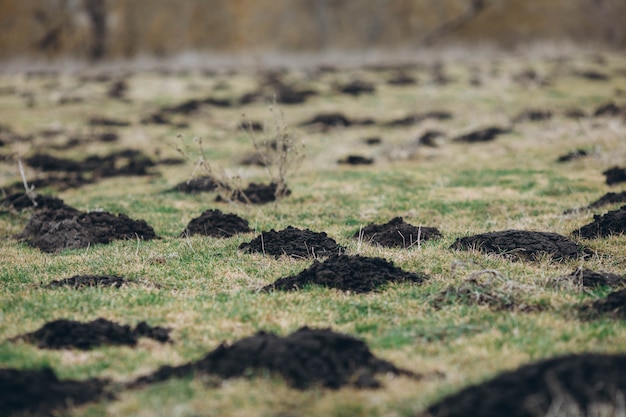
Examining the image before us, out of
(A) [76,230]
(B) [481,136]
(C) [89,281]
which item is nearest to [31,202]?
(A) [76,230]

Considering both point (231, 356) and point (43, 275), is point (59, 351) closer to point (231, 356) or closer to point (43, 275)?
point (231, 356)

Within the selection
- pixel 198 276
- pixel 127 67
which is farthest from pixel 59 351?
pixel 127 67

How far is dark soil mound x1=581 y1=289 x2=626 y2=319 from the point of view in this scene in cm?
666

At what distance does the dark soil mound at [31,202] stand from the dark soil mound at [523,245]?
7.58m

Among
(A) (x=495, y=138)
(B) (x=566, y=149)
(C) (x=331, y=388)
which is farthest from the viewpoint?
(A) (x=495, y=138)

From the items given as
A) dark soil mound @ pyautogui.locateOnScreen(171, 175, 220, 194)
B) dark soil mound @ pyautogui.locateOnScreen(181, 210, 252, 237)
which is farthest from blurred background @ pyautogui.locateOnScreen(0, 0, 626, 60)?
dark soil mound @ pyautogui.locateOnScreen(181, 210, 252, 237)

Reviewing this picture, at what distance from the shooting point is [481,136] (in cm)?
1972

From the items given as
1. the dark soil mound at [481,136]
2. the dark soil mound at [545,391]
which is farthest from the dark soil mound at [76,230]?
the dark soil mound at [481,136]

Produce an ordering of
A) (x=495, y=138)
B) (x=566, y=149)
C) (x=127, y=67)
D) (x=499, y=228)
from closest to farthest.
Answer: (x=499, y=228)
(x=566, y=149)
(x=495, y=138)
(x=127, y=67)

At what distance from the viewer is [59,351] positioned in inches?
243

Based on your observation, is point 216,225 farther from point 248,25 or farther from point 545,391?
point 248,25

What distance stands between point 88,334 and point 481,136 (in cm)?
1552

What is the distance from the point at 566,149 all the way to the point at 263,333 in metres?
13.7

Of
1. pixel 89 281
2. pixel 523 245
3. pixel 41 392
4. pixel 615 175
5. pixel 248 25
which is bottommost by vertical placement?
pixel 615 175
